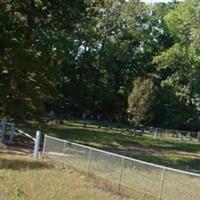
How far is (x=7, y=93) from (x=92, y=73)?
5522cm

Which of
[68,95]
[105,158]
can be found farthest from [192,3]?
[105,158]

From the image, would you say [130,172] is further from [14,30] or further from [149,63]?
[149,63]

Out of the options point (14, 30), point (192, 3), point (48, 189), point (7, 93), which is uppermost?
point (192, 3)

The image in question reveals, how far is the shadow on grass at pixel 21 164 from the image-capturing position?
1878cm

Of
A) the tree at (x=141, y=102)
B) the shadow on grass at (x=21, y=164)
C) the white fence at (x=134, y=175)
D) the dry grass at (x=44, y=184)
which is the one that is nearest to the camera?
the dry grass at (x=44, y=184)

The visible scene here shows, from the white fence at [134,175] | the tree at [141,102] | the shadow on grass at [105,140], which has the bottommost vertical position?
the shadow on grass at [105,140]

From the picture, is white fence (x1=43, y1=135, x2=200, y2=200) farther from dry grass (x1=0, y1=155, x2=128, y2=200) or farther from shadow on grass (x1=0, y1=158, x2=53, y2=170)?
shadow on grass (x1=0, y1=158, x2=53, y2=170)

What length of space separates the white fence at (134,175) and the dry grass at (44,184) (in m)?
0.51

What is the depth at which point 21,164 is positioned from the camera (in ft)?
64.7

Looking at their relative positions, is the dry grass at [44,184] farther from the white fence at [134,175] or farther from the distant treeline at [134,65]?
the distant treeline at [134,65]

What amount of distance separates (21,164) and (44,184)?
4.29 metres

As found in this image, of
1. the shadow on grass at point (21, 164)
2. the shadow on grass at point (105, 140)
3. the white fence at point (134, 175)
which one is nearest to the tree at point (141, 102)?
the shadow on grass at point (105, 140)

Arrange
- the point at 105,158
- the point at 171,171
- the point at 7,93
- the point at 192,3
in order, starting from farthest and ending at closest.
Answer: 1. the point at 192,3
2. the point at 7,93
3. the point at 105,158
4. the point at 171,171

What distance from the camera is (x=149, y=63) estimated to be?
8912cm
